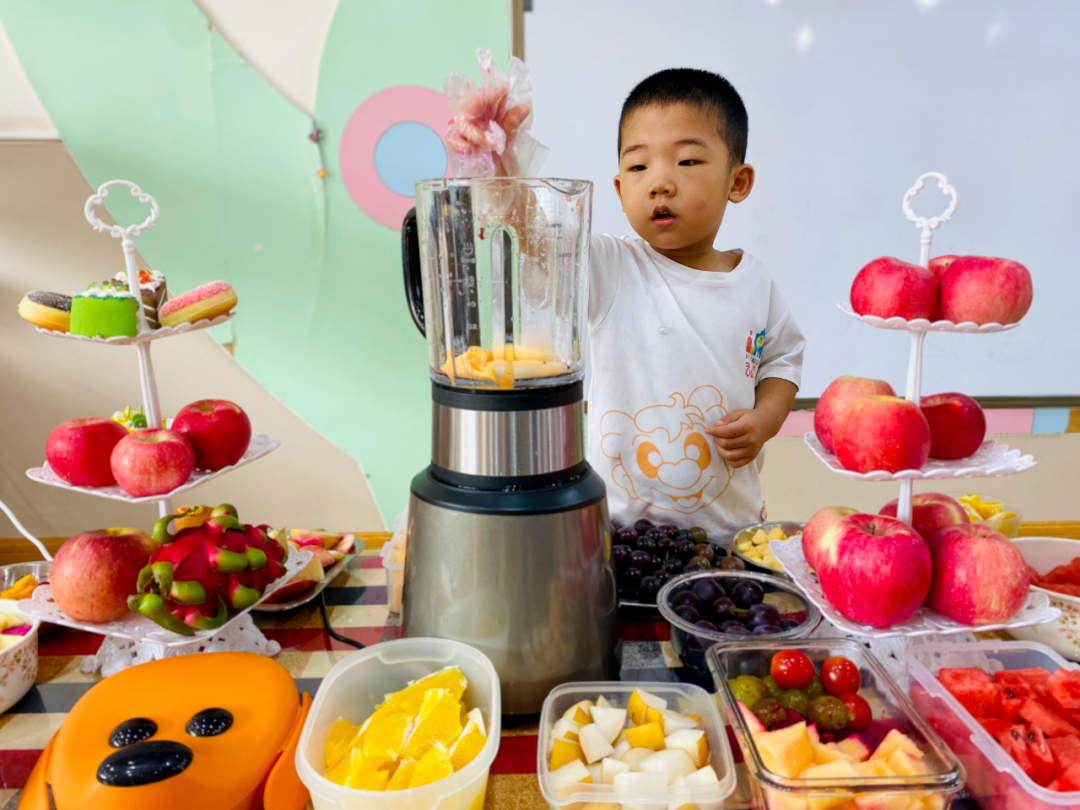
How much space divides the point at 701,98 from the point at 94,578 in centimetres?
106

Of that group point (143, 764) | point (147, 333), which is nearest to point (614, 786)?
point (143, 764)

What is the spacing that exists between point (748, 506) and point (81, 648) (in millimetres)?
1080

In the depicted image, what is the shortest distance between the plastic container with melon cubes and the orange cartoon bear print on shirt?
0.59m

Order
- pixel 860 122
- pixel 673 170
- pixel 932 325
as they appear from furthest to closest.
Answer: pixel 860 122, pixel 673 170, pixel 932 325

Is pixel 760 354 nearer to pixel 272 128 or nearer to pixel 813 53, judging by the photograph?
pixel 813 53

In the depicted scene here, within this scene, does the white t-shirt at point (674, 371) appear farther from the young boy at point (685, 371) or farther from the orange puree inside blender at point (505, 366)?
the orange puree inside blender at point (505, 366)

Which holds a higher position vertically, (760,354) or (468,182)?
(468,182)

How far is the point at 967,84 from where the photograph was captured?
1.85 meters

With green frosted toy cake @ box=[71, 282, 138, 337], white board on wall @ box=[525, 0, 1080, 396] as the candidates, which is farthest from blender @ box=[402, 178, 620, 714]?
white board on wall @ box=[525, 0, 1080, 396]

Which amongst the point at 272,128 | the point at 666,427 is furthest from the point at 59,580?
the point at 272,128

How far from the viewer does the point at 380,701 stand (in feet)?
2.07

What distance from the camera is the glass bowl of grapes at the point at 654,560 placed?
2.71 feet

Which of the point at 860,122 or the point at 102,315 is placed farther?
the point at 860,122

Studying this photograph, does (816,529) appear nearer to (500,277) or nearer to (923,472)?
(923,472)
